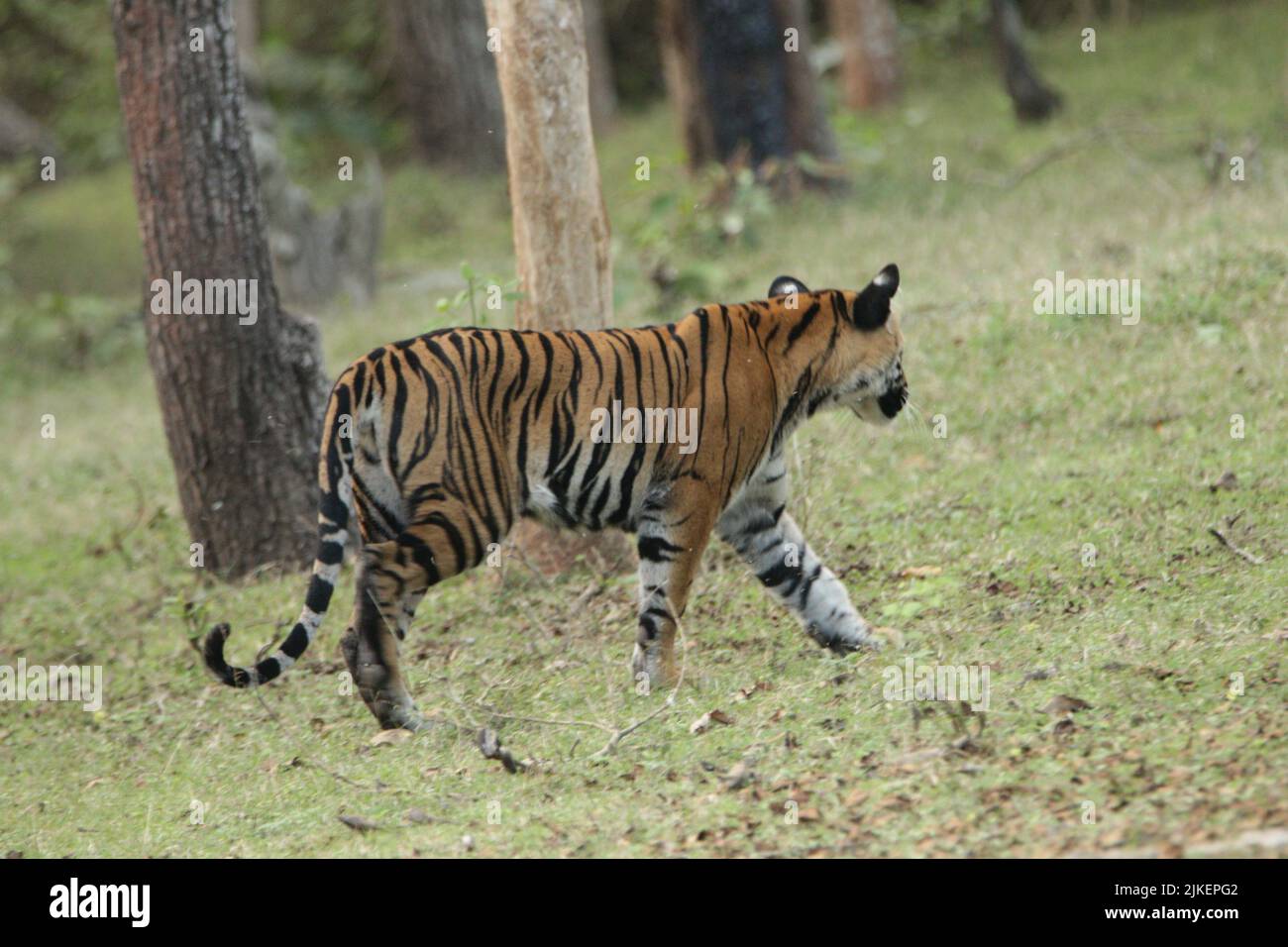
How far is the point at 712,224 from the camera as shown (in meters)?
13.2

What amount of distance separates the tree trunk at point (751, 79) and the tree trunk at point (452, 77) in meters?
5.81

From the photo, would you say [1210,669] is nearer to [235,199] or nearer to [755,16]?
[235,199]

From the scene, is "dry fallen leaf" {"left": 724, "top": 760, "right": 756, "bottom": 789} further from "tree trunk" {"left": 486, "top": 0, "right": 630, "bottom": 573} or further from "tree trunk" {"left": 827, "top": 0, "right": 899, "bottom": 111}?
"tree trunk" {"left": 827, "top": 0, "right": 899, "bottom": 111}

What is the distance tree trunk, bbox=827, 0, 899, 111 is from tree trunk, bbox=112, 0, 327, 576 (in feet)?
37.7

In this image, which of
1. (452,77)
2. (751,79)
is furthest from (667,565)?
(452,77)

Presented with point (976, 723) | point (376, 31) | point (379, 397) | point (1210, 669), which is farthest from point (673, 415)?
point (376, 31)

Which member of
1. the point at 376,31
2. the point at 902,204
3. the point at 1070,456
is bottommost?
the point at 1070,456

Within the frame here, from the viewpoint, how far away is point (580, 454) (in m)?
6.33

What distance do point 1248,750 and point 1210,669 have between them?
2.38ft

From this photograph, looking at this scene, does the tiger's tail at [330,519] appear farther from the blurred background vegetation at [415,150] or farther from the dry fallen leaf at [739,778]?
the blurred background vegetation at [415,150]

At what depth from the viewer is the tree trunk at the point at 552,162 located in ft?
24.6

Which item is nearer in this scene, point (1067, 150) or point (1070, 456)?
point (1070, 456)

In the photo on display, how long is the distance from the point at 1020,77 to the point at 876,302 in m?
10.2

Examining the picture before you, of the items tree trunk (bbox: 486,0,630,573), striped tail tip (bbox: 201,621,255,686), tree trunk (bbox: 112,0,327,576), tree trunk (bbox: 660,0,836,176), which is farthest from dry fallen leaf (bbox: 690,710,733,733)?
tree trunk (bbox: 660,0,836,176)
